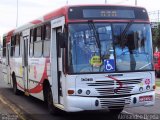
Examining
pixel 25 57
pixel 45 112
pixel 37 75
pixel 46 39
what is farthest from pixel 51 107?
pixel 25 57

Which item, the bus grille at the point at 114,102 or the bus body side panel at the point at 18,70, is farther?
the bus body side panel at the point at 18,70

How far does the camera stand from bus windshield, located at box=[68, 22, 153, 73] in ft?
36.0

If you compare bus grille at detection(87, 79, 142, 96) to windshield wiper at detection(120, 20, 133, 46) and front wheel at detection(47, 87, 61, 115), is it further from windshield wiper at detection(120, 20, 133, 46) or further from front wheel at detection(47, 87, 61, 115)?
front wheel at detection(47, 87, 61, 115)

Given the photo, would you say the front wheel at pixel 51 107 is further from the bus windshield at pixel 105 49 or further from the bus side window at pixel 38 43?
the bus windshield at pixel 105 49

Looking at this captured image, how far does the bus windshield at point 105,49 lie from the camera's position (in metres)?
11.0

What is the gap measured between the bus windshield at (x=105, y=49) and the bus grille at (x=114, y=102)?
71 cm

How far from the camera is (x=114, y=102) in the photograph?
11.0 metres

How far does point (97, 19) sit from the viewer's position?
11250 mm

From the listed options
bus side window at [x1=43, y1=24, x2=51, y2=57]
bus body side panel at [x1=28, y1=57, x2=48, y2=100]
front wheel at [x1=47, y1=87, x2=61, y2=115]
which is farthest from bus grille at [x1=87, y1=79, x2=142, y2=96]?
bus body side panel at [x1=28, y1=57, x2=48, y2=100]

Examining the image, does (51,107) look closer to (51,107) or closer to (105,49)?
(51,107)

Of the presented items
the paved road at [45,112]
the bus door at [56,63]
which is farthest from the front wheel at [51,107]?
the bus door at [56,63]

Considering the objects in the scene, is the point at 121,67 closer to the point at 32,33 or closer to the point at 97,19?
the point at 97,19

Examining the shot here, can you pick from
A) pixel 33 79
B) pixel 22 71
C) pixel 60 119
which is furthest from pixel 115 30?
pixel 22 71

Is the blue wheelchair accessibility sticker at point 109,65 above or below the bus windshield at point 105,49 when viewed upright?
below
